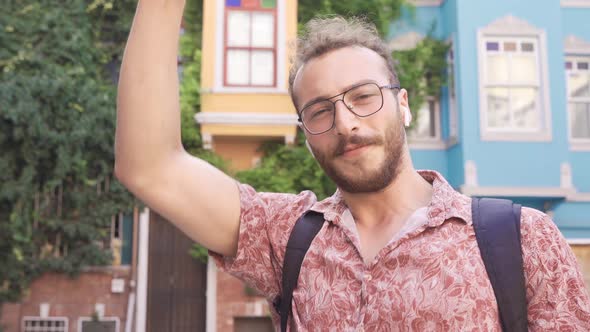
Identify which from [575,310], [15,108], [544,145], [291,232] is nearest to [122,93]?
[291,232]

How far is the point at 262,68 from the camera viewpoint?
8.99 metres

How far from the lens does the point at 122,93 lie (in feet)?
4.22

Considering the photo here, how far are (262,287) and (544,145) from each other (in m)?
8.49

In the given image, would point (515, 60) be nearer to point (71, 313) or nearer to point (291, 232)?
point (71, 313)

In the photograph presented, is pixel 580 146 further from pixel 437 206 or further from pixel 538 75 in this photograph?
pixel 437 206

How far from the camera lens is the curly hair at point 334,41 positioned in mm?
1599

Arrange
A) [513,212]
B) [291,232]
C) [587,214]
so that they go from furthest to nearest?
[587,214] < [291,232] < [513,212]

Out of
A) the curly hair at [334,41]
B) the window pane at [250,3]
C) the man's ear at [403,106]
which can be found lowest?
the man's ear at [403,106]

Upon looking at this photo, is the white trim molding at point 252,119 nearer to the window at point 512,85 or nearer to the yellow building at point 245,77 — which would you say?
the yellow building at point 245,77

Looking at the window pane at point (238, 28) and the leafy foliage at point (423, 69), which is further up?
the window pane at point (238, 28)

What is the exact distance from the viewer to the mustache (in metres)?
1.46

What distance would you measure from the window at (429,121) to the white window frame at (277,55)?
7.97 feet

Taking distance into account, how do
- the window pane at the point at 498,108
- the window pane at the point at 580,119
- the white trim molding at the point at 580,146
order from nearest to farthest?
the window pane at the point at 498,108
the white trim molding at the point at 580,146
the window pane at the point at 580,119

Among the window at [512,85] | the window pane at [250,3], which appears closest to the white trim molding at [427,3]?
the window at [512,85]
